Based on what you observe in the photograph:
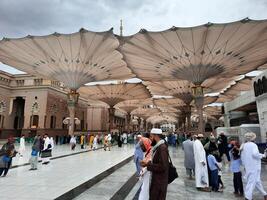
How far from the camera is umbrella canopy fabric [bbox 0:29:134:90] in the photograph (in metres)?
15.8

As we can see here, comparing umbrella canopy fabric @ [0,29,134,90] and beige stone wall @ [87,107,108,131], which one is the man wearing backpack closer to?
umbrella canopy fabric @ [0,29,134,90]

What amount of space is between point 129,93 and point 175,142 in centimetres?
1068

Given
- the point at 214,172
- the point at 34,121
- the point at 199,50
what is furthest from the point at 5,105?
the point at 214,172

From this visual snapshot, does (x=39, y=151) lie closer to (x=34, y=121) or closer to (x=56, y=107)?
(x=34, y=121)

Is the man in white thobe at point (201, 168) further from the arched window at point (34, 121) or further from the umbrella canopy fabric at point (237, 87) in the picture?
the arched window at point (34, 121)

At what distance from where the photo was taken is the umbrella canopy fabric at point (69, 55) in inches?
623

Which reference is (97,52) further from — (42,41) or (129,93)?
(129,93)

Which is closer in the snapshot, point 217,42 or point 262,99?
point 262,99

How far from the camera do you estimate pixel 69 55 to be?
1784 cm

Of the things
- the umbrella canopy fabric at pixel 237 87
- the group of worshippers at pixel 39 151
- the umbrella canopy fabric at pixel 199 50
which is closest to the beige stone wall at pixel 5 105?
the umbrella canopy fabric at pixel 199 50

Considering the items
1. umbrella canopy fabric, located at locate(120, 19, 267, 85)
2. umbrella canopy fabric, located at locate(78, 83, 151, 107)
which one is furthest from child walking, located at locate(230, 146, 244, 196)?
umbrella canopy fabric, located at locate(78, 83, 151, 107)

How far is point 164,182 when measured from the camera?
3143 millimetres

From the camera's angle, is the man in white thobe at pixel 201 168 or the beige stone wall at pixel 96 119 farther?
the beige stone wall at pixel 96 119

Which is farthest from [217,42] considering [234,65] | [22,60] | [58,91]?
[58,91]
